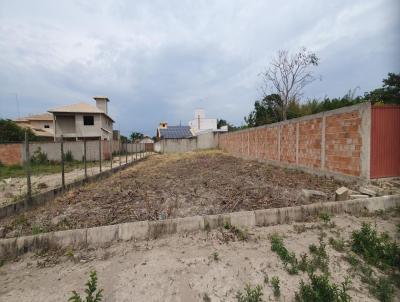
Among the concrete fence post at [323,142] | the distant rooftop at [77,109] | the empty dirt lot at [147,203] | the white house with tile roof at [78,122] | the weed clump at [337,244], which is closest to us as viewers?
the weed clump at [337,244]

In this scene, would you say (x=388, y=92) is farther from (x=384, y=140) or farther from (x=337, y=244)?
(x=337, y=244)

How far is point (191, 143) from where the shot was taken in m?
26.8

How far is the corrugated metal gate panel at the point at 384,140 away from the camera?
5051mm

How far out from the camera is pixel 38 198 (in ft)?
15.5

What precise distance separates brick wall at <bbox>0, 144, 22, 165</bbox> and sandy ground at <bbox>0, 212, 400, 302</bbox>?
1328 cm

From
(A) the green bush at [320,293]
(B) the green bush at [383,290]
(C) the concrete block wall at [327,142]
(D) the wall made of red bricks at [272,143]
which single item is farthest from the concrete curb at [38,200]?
(D) the wall made of red bricks at [272,143]

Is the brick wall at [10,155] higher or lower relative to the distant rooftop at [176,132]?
lower

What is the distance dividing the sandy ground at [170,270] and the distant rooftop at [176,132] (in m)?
30.3

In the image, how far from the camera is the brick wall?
12.7 metres

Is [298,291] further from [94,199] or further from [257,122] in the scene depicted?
[257,122]

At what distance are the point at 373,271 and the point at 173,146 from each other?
24.9 metres

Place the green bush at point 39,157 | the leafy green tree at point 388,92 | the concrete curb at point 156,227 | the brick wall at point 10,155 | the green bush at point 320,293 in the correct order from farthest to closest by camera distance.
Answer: the leafy green tree at point 388,92
the green bush at point 39,157
the brick wall at point 10,155
the concrete curb at point 156,227
the green bush at point 320,293

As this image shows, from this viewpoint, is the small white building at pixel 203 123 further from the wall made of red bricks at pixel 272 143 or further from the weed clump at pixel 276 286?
the weed clump at pixel 276 286

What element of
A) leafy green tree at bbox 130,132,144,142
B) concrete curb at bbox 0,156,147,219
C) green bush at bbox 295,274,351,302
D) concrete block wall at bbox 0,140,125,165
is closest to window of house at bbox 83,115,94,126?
concrete block wall at bbox 0,140,125,165
